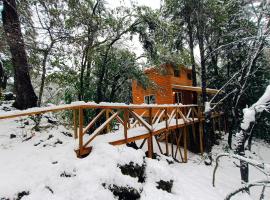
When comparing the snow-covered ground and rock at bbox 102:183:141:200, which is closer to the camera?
the snow-covered ground

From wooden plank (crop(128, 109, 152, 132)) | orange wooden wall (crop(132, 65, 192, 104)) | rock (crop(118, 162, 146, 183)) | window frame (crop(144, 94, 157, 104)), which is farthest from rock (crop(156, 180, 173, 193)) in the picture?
window frame (crop(144, 94, 157, 104))

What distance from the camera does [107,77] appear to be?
16.0 meters

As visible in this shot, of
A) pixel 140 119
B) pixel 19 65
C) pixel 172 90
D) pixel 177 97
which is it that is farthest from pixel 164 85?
pixel 140 119

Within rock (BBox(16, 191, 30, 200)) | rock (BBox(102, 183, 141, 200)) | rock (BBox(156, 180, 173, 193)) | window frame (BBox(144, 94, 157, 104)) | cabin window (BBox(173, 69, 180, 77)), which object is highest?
cabin window (BBox(173, 69, 180, 77))

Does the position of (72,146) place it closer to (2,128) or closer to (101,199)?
(101,199)

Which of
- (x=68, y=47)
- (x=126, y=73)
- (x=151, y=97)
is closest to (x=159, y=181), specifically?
(x=68, y=47)

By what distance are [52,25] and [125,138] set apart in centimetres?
668

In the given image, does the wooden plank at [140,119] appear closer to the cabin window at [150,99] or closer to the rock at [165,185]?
the rock at [165,185]

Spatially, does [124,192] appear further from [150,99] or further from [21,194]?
[150,99]

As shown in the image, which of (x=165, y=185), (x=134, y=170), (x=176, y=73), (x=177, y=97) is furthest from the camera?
(x=176, y=73)

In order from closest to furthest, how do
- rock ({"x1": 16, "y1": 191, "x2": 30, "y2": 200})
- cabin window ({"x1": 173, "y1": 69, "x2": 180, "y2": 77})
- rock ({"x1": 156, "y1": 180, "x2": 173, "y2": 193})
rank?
rock ({"x1": 16, "y1": 191, "x2": 30, "y2": 200})
rock ({"x1": 156, "y1": 180, "x2": 173, "y2": 193})
cabin window ({"x1": 173, "y1": 69, "x2": 180, "y2": 77})

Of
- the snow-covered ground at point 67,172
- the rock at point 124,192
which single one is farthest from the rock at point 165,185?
the rock at point 124,192

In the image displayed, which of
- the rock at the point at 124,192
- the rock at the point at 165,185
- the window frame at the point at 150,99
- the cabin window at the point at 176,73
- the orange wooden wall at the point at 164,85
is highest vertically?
the cabin window at the point at 176,73

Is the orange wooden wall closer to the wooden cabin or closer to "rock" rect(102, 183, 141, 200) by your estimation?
the wooden cabin
